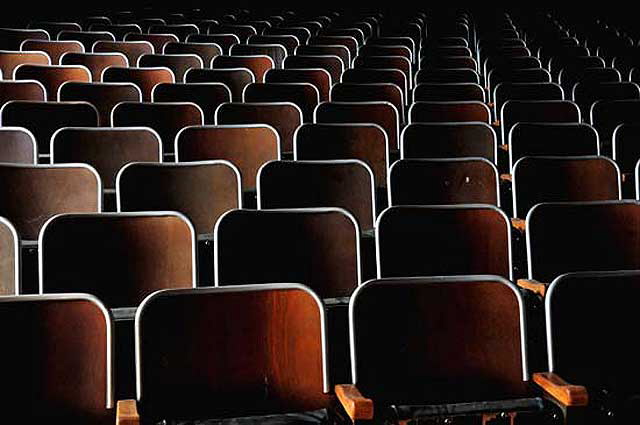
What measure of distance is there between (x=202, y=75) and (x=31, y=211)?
38.2 inches

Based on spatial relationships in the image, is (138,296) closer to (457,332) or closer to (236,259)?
(236,259)

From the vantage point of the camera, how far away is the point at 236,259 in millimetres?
1149

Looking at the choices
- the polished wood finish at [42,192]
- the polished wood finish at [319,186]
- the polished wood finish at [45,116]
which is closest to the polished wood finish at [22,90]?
the polished wood finish at [45,116]

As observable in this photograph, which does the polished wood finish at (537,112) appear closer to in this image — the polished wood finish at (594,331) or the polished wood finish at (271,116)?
the polished wood finish at (271,116)

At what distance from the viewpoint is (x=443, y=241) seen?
1219 millimetres

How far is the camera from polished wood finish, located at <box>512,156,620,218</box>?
58.1 inches

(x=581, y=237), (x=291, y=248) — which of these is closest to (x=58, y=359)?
(x=291, y=248)

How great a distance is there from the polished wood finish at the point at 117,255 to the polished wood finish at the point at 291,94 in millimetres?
957

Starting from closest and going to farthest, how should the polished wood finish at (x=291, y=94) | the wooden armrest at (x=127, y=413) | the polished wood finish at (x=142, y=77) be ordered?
1. the wooden armrest at (x=127, y=413)
2. the polished wood finish at (x=291, y=94)
3. the polished wood finish at (x=142, y=77)

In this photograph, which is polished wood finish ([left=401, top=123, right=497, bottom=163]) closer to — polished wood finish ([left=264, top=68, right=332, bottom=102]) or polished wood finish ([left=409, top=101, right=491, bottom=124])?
polished wood finish ([left=409, top=101, right=491, bottom=124])

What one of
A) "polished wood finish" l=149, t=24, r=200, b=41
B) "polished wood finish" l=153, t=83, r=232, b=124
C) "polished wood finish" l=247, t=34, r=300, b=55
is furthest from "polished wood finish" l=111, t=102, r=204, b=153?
"polished wood finish" l=149, t=24, r=200, b=41

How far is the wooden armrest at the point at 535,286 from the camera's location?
3.63 feet

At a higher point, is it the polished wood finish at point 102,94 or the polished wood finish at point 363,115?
the polished wood finish at point 102,94

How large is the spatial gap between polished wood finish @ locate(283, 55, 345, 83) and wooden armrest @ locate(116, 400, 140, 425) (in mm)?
1782
